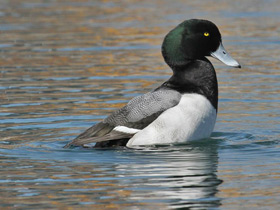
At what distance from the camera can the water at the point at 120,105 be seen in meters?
7.80

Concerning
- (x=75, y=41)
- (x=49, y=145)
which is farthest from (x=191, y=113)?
(x=75, y=41)

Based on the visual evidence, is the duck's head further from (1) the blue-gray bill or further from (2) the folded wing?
(2) the folded wing

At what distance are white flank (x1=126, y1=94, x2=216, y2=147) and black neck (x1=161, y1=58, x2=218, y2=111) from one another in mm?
306

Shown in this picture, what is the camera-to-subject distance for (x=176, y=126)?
9.61 meters

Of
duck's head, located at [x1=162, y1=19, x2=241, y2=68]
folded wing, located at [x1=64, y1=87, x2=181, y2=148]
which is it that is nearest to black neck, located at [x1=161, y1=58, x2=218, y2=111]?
duck's head, located at [x1=162, y1=19, x2=241, y2=68]

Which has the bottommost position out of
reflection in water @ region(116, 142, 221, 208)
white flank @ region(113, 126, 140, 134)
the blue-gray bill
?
reflection in water @ region(116, 142, 221, 208)

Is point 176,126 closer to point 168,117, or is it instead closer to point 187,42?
point 168,117

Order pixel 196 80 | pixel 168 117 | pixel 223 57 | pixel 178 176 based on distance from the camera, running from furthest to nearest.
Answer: pixel 223 57 < pixel 196 80 < pixel 168 117 < pixel 178 176

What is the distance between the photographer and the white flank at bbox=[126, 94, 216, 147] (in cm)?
959

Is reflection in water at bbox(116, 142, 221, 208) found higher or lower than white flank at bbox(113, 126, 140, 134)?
lower

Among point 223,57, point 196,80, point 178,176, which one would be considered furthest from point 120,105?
point 178,176

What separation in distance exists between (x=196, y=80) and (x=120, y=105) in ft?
8.69

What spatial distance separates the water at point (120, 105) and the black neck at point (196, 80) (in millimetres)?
602

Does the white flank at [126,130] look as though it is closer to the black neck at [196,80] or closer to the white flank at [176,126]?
the white flank at [176,126]
